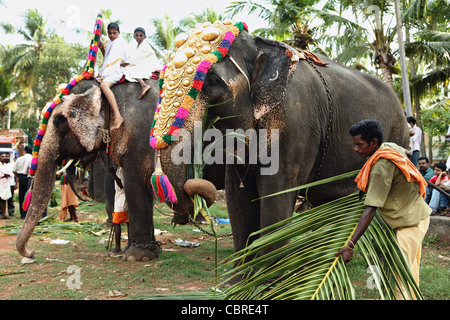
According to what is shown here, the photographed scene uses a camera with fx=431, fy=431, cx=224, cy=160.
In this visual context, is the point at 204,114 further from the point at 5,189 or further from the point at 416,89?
the point at 416,89

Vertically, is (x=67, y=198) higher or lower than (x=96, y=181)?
lower

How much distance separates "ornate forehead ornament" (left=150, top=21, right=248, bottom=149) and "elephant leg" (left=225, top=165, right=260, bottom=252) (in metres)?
0.99

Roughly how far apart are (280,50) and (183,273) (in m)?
2.76

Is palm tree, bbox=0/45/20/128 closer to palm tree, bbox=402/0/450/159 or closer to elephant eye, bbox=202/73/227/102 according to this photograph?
palm tree, bbox=402/0/450/159

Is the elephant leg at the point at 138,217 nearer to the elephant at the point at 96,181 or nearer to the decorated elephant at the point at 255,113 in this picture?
the elephant at the point at 96,181

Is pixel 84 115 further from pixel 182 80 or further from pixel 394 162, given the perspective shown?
pixel 394 162

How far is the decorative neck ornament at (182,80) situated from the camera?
300cm

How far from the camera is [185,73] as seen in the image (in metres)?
3.20

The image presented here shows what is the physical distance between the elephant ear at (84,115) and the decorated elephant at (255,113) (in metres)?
2.29

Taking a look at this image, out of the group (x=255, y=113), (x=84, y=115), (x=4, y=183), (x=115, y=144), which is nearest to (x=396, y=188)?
(x=255, y=113)

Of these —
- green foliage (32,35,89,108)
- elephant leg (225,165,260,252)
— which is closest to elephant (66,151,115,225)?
elephant leg (225,165,260,252)

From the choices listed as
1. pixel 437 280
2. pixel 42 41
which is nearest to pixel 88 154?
pixel 437 280

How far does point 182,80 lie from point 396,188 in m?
1.66
